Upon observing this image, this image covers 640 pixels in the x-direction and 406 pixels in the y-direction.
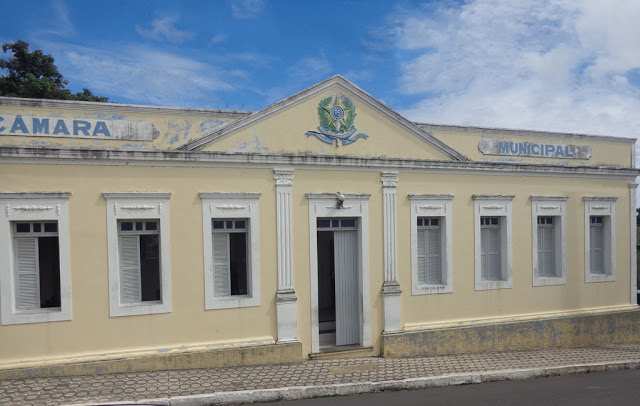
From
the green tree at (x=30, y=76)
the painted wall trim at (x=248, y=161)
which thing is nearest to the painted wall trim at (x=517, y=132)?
the painted wall trim at (x=248, y=161)

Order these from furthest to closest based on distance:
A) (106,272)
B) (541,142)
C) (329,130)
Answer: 1. (541,142)
2. (329,130)
3. (106,272)

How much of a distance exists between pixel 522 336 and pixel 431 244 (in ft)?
9.74

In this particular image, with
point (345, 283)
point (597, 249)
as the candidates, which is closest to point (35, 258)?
point (345, 283)

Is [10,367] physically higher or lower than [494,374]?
higher

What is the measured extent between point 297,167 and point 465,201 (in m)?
3.74

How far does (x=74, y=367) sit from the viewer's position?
23.5 ft

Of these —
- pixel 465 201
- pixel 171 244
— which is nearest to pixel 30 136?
pixel 171 244

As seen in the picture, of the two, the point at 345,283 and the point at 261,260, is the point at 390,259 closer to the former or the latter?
the point at 345,283

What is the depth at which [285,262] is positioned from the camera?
8.41 metres

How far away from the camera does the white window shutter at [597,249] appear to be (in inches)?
451

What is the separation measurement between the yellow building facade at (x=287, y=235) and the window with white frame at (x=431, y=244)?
1.6 inches

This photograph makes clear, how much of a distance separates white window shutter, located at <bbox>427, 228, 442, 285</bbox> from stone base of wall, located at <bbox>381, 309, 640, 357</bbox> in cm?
102

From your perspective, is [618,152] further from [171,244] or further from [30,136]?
[30,136]

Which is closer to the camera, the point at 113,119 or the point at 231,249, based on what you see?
the point at 113,119
